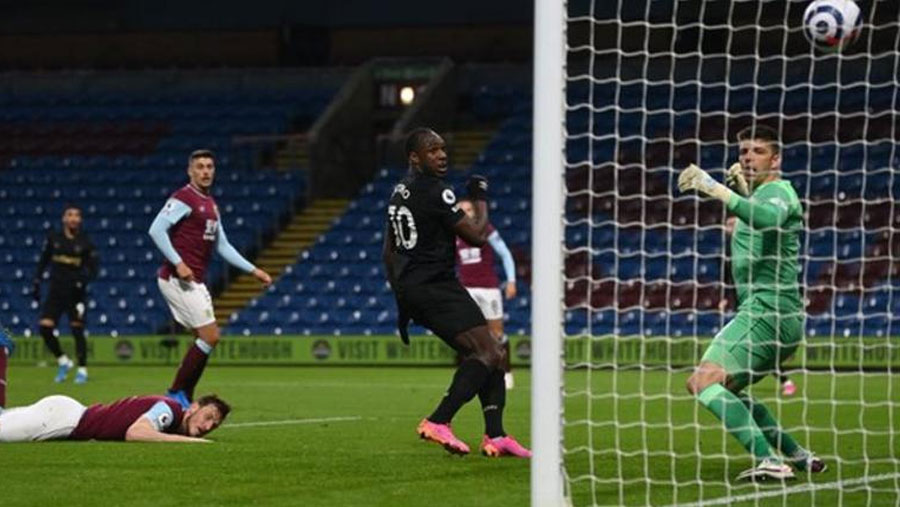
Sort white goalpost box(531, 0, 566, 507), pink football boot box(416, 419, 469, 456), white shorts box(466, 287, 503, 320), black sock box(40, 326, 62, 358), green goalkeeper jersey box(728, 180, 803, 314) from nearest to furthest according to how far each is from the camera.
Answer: white goalpost box(531, 0, 566, 507) → green goalkeeper jersey box(728, 180, 803, 314) → pink football boot box(416, 419, 469, 456) → white shorts box(466, 287, 503, 320) → black sock box(40, 326, 62, 358)

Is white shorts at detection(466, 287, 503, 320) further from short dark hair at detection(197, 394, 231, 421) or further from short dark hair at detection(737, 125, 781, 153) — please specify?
short dark hair at detection(737, 125, 781, 153)

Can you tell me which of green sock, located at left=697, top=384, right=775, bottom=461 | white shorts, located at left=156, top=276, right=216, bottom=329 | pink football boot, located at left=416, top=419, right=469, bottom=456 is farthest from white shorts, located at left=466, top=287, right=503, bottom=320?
green sock, located at left=697, top=384, right=775, bottom=461

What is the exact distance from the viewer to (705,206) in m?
28.5

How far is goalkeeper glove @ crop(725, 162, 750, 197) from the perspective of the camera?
986cm

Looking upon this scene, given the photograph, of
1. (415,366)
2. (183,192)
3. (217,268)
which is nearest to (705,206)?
(415,366)

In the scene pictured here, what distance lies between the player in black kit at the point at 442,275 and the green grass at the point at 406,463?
36 centimetres

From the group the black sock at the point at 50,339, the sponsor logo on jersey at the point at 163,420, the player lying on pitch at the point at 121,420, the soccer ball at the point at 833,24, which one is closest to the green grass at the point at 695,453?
the soccer ball at the point at 833,24

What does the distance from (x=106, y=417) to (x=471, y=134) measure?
2316 centimetres

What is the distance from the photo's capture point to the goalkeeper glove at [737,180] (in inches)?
388

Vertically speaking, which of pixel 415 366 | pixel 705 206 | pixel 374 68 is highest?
pixel 374 68

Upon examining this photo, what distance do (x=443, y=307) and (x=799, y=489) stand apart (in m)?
2.80

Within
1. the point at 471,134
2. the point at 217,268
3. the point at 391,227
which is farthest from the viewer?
the point at 471,134

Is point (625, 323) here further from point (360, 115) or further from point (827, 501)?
point (827, 501)

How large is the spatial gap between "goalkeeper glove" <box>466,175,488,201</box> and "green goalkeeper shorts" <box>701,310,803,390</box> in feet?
6.35
